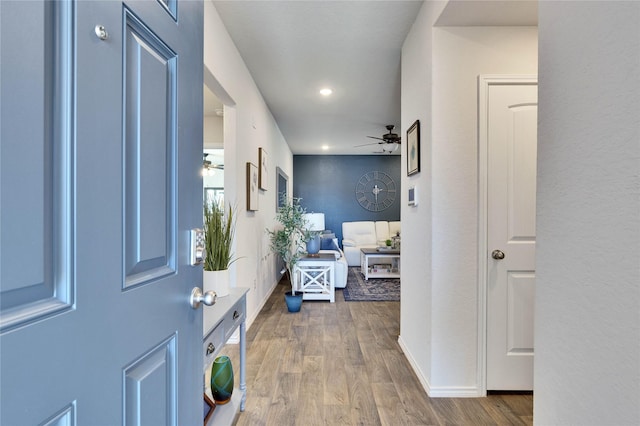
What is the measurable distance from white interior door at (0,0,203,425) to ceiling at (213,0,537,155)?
1.71 meters

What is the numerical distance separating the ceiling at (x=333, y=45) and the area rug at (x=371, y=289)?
2.32 m

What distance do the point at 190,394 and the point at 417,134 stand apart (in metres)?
2.00

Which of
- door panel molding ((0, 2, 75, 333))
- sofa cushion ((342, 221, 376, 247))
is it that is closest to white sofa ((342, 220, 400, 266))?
sofa cushion ((342, 221, 376, 247))

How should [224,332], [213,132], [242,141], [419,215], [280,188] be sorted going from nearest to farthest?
[224,332] → [419,215] → [242,141] → [213,132] → [280,188]

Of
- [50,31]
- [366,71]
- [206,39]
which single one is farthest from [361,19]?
[50,31]

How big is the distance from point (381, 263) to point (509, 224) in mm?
3846

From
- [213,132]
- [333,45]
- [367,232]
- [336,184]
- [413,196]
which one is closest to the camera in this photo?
[413,196]

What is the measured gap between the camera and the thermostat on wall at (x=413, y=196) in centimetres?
221

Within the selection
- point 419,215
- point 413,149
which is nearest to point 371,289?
point 419,215

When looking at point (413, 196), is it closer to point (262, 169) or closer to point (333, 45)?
point (333, 45)

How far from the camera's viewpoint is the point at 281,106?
13.5 feet

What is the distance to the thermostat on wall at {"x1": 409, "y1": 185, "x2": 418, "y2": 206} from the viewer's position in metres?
2.21

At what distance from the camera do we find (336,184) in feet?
24.4

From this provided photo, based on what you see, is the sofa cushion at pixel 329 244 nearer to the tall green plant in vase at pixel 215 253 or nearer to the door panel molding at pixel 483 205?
the door panel molding at pixel 483 205
